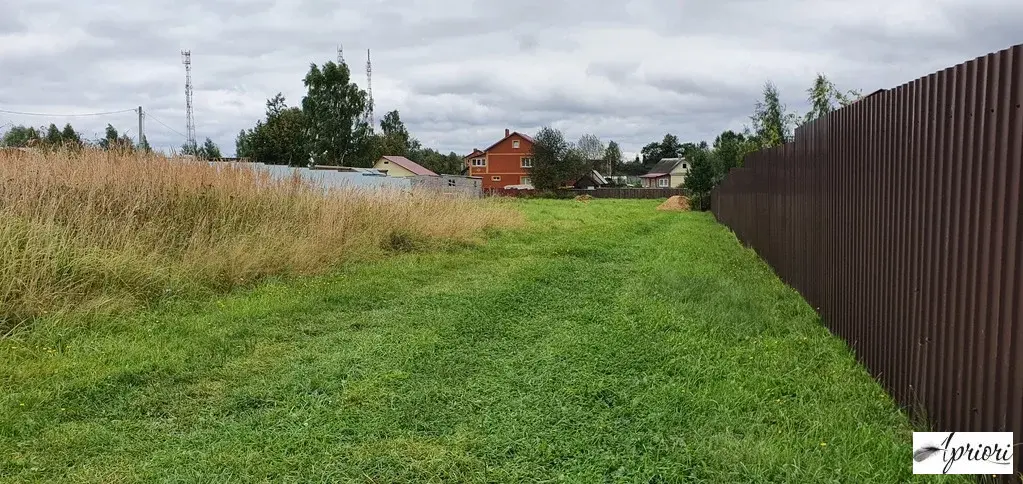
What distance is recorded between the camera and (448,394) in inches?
165

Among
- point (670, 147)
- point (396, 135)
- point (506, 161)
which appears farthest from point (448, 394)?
point (670, 147)

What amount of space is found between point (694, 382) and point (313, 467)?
247cm

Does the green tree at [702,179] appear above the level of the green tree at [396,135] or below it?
below

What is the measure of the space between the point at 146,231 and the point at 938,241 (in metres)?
7.77

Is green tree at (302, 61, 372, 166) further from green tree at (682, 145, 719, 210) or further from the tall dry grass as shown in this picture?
the tall dry grass

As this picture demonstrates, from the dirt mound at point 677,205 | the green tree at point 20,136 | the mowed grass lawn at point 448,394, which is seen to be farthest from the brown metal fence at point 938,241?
the dirt mound at point 677,205

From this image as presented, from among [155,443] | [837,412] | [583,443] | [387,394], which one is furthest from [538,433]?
[155,443]

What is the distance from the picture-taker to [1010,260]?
2.63 meters

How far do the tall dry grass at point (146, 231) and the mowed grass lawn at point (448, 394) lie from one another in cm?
57

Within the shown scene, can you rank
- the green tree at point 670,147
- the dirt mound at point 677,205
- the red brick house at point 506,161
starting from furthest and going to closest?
1. the green tree at point 670,147
2. the red brick house at point 506,161
3. the dirt mound at point 677,205

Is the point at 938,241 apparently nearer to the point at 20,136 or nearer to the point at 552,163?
the point at 20,136

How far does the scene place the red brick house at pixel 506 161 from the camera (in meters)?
68.9

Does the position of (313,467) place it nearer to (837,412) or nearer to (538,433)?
(538,433)

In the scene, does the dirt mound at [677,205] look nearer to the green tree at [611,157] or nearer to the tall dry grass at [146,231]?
the tall dry grass at [146,231]
